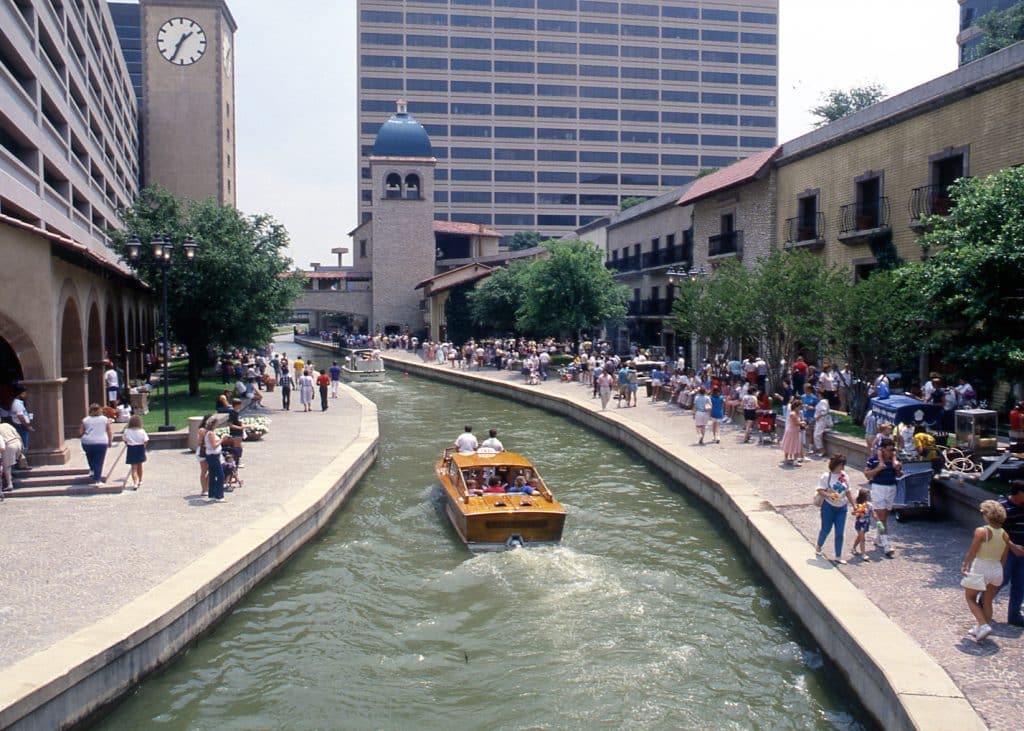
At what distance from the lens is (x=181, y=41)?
197ft

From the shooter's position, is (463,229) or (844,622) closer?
(844,622)

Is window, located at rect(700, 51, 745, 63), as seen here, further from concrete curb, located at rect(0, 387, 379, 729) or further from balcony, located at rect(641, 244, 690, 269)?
concrete curb, located at rect(0, 387, 379, 729)

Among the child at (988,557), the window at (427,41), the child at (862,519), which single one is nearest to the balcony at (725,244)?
the child at (862,519)

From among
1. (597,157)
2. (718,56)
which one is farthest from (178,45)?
(718,56)

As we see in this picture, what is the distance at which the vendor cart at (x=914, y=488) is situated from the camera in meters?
14.2

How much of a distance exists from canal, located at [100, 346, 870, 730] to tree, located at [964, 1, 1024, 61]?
3741cm

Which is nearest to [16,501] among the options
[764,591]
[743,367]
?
[764,591]

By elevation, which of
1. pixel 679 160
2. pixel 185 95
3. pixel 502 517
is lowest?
pixel 502 517

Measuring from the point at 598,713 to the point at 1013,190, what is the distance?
10985 mm

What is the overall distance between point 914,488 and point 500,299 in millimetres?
43686

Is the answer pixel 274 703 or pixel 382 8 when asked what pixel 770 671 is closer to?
pixel 274 703

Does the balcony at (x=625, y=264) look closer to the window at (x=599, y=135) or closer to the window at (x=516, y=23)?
the window at (x=599, y=135)

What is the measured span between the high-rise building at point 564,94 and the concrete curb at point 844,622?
3240 inches

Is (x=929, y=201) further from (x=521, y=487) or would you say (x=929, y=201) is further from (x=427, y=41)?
(x=427, y=41)
